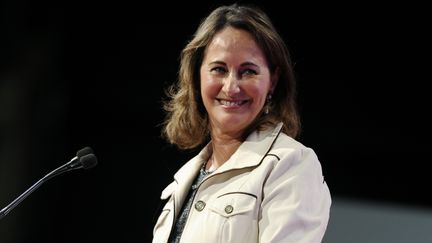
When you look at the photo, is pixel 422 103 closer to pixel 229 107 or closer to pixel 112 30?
pixel 229 107

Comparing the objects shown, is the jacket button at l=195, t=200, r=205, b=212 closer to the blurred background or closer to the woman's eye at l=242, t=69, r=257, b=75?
the woman's eye at l=242, t=69, r=257, b=75

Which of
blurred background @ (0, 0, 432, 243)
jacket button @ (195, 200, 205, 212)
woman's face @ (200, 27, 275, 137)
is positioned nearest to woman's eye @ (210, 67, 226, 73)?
woman's face @ (200, 27, 275, 137)

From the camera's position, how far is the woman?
127 centimetres

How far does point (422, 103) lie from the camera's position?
6.98 ft

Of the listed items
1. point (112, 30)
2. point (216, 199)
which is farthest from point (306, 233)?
point (112, 30)

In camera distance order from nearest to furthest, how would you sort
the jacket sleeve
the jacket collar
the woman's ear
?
1. the jacket sleeve
2. the jacket collar
3. the woman's ear

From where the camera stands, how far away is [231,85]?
1.44 metres

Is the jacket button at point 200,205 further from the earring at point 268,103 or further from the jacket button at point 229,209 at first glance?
the earring at point 268,103

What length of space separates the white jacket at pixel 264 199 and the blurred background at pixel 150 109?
814 mm

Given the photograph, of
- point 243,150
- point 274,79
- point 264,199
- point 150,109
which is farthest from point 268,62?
point 150,109

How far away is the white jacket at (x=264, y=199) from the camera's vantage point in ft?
4.08

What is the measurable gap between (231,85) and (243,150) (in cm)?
16

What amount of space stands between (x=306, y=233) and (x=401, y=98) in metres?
1.07

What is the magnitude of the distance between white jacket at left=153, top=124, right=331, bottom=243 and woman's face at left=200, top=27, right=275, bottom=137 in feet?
0.28
